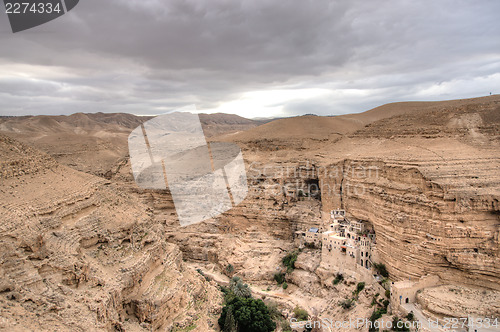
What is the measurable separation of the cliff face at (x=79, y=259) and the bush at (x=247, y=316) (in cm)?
85

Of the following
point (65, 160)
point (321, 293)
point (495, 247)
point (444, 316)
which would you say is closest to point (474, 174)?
point (495, 247)

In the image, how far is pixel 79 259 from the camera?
1134cm

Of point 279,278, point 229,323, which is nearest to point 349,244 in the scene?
point 279,278

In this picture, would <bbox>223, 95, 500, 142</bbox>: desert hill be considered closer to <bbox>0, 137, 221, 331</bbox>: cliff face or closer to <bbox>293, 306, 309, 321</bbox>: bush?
<bbox>293, 306, 309, 321</bbox>: bush

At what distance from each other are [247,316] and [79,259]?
30.3 ft

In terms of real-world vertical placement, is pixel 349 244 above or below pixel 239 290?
above

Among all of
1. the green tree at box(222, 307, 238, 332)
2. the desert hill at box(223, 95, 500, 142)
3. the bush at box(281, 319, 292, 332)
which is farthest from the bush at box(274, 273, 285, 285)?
the desert hill at box(223, 95, 500, 142)

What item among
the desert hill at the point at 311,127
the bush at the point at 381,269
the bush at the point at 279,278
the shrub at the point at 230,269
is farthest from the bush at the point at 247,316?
the desert hill at the point at 311,127

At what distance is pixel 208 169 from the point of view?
3092 cm

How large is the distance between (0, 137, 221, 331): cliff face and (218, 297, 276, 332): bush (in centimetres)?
85

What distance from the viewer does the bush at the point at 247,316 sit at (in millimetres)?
17062

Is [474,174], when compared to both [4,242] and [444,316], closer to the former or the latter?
[444,316]

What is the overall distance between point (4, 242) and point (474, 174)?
18.9 m

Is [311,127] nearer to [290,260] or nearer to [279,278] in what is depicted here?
[290,260]
